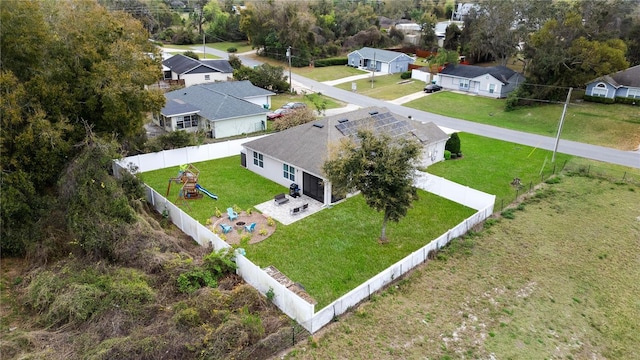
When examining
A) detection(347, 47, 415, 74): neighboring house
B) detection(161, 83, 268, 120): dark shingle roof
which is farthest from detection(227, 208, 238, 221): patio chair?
detection(347, 47, 415, 74): neighboring house

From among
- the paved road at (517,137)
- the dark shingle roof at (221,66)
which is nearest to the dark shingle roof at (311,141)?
the paved road at (517,137)

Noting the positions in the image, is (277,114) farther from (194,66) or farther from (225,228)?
(225,228)

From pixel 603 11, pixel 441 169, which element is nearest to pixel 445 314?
pixel 441 169

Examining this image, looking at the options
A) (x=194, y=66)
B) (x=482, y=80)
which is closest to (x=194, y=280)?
(x=194, y=66)

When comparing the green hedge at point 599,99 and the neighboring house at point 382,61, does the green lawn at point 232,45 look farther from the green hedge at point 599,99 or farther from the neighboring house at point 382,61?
the green hedge at point 599,99

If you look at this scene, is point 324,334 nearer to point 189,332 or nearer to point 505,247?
point 189,332

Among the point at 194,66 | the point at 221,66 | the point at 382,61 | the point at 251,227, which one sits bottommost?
the point at 251,227
